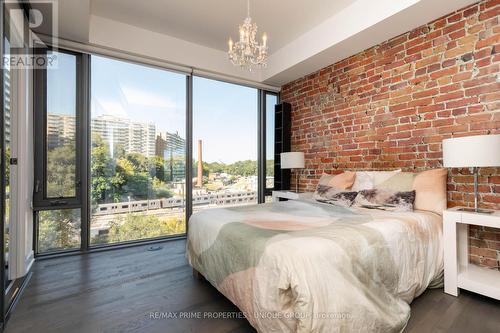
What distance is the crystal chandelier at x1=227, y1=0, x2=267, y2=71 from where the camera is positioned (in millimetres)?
2162

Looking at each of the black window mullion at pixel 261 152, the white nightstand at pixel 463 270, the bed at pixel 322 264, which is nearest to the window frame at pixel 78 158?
the black window mullion at pixel 261 152

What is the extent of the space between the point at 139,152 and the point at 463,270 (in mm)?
3868

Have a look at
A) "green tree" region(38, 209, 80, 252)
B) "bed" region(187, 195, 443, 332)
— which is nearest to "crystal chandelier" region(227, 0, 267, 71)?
"bed" region(187, 195, 443, 332)

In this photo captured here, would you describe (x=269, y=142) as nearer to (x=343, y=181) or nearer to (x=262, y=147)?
(x=262, y=147)

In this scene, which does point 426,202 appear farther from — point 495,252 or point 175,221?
point 175,221

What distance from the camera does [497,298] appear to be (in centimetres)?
184

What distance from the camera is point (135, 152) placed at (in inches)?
136

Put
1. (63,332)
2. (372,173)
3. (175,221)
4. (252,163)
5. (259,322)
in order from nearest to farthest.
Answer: (259,322) → (63,332) → (372,173) → (175,221) → (252,163)

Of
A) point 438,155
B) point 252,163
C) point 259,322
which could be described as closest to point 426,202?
point 438,155

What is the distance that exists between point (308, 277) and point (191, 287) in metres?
1.35

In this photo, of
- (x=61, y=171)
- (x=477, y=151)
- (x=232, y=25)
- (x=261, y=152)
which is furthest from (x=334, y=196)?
(x=61, y=171)

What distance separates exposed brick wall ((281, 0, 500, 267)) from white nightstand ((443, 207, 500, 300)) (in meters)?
0.34

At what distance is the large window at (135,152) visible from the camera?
3240mm

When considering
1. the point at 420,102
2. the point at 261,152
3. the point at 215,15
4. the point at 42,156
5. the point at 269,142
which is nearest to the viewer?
the point at 420,102
